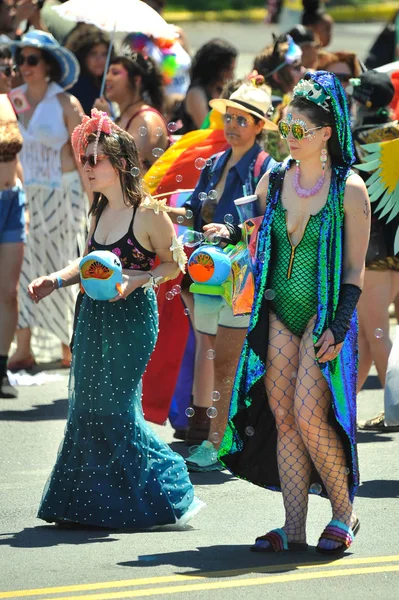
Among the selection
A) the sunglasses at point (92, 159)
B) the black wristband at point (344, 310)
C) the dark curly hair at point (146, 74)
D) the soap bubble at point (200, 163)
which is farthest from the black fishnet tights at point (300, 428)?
the dark curly hair at point (146, 74)

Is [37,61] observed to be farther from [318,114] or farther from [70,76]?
[318,114]

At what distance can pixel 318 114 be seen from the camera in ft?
17.1

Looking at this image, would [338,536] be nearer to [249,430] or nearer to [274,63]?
[249,430]

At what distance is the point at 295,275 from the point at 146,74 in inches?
152

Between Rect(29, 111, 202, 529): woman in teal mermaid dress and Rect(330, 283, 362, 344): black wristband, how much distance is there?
37.0 inches

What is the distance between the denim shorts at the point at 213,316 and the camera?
6.91 m

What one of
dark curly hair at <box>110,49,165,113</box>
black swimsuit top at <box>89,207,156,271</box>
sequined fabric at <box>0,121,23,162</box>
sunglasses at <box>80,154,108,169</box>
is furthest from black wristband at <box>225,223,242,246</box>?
dark curly hair at <box>110,49,165,113</box>

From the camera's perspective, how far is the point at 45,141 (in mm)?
9289

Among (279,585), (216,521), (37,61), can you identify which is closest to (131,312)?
(216,521)

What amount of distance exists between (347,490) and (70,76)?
4967 mm

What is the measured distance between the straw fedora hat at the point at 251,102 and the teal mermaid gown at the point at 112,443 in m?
1.54

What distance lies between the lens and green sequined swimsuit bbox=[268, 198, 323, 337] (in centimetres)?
525

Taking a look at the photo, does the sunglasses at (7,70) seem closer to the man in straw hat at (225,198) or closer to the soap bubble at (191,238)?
the man in straw hat at (225,198)

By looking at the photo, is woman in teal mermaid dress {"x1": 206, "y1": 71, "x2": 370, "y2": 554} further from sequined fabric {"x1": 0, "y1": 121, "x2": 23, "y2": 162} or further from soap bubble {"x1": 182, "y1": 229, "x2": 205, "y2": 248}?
sequined fabric {"x1": 0, "y1": 121, "x2": 23, "y2": 162}
